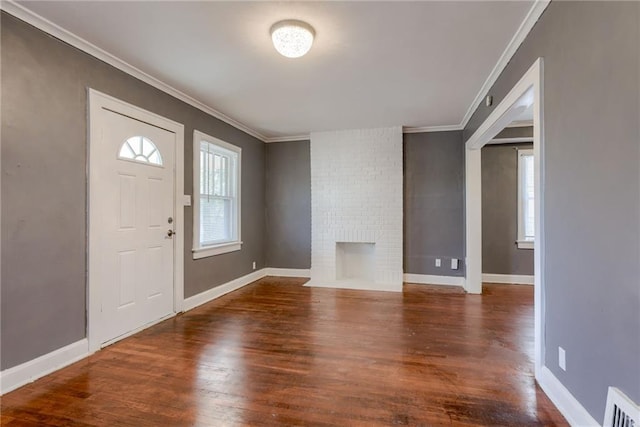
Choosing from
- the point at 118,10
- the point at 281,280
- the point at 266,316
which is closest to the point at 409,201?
the point at 281,280

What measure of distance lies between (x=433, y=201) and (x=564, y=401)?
3607 mm

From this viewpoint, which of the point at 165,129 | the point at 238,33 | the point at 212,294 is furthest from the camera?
the point at 212,294

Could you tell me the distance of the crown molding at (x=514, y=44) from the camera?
6.55 ft

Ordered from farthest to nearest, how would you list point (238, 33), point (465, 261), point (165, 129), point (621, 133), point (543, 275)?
point (465, 261) → point (165, 129) → point (238, 33) → point (543, 275) → point (621, 133)

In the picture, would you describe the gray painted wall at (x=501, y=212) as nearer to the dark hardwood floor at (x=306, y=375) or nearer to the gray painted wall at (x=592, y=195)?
the dark hardwood floor at (x=306, y=375)

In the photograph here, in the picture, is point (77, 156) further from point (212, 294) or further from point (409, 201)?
point (409, 201)

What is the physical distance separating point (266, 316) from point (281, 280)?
6.28 ft

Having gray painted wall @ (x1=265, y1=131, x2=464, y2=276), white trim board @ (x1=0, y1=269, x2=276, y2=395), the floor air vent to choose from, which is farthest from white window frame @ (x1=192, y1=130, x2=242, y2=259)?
the floor air vent

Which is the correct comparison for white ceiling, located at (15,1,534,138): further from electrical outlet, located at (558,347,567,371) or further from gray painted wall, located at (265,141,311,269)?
electrical outlet, located at (558,347,567,371)

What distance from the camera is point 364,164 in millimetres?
5145

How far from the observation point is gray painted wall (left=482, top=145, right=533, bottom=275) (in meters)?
4.99

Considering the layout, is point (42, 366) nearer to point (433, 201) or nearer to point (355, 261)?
point (355, 261)

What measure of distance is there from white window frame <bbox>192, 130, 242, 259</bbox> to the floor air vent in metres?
3.79

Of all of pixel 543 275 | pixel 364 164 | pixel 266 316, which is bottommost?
pixel 266 316
